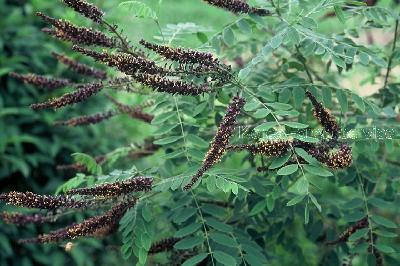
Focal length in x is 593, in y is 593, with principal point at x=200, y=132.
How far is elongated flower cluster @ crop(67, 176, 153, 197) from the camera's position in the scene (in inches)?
84.7

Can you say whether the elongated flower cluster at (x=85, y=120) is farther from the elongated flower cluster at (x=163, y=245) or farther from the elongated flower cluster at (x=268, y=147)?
the elongated flower cluster at (x=268, y=147)

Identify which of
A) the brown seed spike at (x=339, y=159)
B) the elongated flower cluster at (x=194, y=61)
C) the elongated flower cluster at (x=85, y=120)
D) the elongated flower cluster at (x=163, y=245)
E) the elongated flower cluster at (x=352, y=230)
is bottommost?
the elongated flower cluster at (x=163, y=245)

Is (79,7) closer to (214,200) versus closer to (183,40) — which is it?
(183,40)

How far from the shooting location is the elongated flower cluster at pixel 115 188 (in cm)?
215

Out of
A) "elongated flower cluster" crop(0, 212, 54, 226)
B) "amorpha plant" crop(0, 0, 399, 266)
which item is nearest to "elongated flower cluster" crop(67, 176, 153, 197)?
"amorpha plant" crop(0, 0, 399, 266)

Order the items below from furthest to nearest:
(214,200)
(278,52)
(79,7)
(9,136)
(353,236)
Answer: (9,136) < (278,52) < (214,200) < (353,236) < (79,7)

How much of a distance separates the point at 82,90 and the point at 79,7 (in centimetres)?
39

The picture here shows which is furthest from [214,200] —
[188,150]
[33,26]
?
[33,26]

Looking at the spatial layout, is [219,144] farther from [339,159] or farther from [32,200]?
Answer: [32,200]

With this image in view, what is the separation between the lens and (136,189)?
2289mm

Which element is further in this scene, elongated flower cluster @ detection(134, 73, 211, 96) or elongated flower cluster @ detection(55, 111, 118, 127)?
elongated flower cluster @ detection(55, 111, 118, 127)

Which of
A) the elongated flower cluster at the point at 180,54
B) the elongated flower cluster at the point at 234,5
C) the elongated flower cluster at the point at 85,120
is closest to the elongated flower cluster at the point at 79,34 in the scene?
the elongated flower cluster at the point at 180,54

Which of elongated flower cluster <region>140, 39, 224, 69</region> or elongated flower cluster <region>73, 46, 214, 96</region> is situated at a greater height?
elongated flower cluster <region>140, 39, 224, 69</region>

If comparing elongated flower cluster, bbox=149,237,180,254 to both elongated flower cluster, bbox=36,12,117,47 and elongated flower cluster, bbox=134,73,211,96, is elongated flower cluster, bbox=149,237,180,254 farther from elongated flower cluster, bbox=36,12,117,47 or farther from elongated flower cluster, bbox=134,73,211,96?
elongated flower cluster, bbox=36,12,117,47
